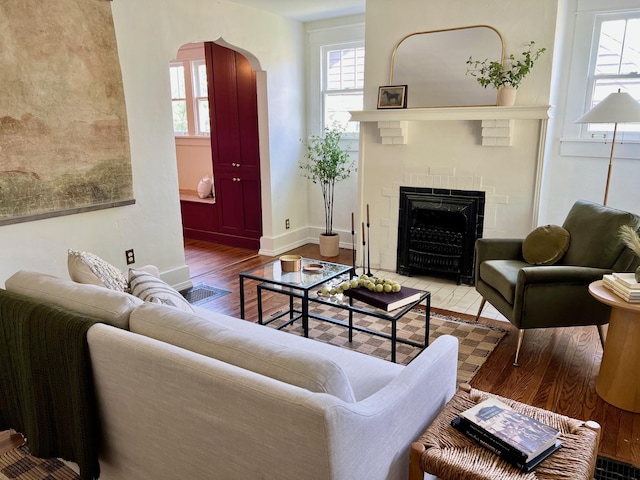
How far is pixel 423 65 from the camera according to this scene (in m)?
4.12

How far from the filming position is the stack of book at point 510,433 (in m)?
1.37

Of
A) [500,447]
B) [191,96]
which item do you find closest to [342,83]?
[191,96]

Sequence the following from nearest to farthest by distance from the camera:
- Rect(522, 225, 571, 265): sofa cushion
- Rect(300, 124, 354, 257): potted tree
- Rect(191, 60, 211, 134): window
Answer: Rect(522, 225, 571, 265): sofa cushion
Rect(300, 124, 354, 257): potted tree
Rect(191, 60, 211, 134): window

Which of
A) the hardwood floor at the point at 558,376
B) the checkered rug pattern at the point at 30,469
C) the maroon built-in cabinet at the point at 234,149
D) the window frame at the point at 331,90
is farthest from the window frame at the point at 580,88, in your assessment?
the checkered rug pattern at the point at 30,469

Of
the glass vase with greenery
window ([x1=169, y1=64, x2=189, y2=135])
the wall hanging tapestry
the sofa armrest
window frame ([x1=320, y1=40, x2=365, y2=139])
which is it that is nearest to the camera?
the sofa armrest

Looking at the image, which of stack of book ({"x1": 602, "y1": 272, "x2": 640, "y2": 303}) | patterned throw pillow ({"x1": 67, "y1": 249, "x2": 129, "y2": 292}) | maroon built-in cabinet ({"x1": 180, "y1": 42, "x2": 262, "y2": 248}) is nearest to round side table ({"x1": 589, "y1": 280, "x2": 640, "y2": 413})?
stack of book ({"x1": 602, "y1": 272, "x2": 640, "y2": 303})

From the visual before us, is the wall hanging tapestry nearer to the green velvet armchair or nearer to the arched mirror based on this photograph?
the arched mirror

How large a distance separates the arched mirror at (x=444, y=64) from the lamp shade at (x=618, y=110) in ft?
2.65

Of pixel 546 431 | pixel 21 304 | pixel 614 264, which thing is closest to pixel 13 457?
pixel 21 304

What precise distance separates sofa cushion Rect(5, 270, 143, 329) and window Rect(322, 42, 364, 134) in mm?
3901

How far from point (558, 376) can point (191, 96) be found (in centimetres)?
554

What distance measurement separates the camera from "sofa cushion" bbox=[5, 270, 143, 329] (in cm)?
167

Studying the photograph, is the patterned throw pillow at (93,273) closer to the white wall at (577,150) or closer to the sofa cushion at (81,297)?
the sofa cushion at (81,297)

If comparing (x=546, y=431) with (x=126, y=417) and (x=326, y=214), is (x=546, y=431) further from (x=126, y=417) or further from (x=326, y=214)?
(x=326, y=214)
